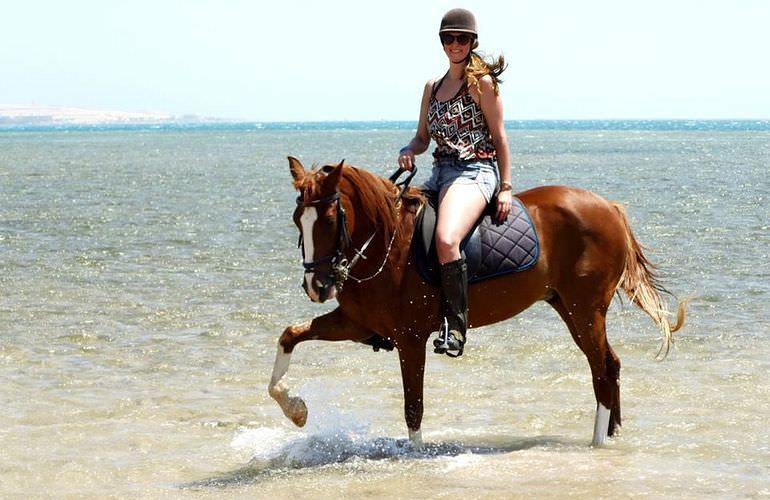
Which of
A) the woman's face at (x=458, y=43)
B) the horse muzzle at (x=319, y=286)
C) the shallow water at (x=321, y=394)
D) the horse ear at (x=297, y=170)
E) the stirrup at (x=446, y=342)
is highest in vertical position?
the woman's face at (x=458, y=43)

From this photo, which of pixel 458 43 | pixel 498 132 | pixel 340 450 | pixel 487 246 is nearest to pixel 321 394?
pixel 340 450

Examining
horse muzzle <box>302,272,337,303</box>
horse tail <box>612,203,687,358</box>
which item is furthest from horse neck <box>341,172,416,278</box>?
horse tail <box>612,203,687,358</box>

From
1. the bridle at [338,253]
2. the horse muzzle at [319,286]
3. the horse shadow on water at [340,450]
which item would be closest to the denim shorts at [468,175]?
the bridle at [338,253]

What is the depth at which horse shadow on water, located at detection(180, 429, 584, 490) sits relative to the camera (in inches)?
294

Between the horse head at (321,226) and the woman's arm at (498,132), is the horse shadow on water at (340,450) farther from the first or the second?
the woman's arm at (498,132)

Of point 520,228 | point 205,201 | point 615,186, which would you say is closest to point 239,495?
point 520,228

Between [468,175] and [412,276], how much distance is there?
31.0 inches

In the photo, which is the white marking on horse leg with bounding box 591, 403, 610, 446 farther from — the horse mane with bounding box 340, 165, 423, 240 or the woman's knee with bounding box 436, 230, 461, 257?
the horse mane with bounding box 340, 165, 423, 240

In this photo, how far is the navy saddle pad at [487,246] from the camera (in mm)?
7418

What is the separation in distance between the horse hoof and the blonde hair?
2.41 metres

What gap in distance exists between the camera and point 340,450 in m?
7.89

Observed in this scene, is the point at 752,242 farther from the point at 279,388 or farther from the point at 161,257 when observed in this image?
the point at 279,388

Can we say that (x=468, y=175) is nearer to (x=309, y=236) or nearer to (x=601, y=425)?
(x=309, y=236)

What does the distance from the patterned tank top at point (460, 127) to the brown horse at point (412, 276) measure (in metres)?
0.40
